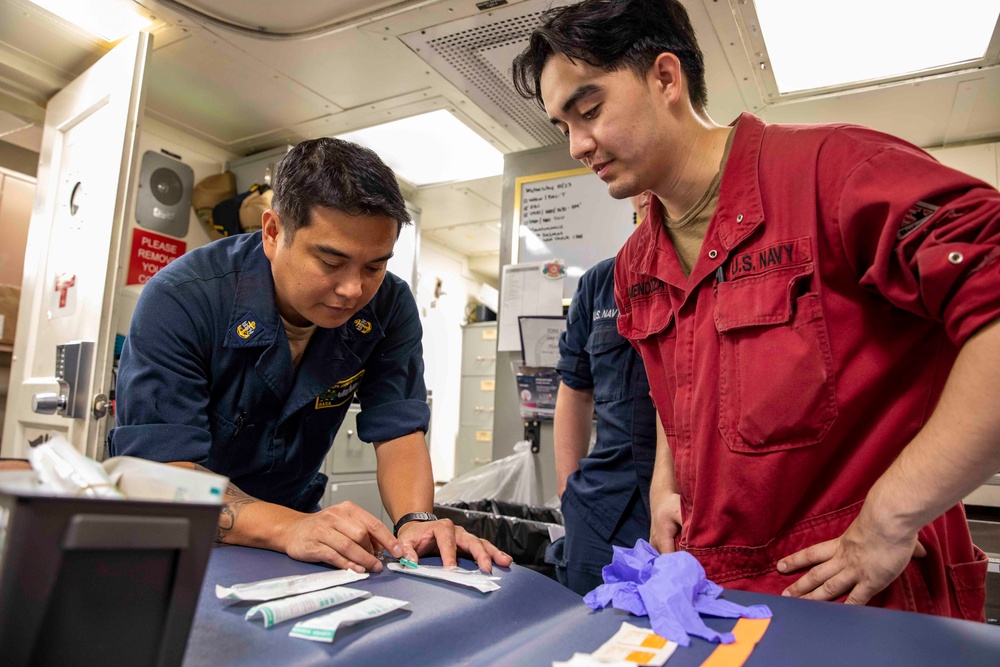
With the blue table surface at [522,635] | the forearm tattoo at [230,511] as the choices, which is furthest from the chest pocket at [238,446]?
the blue table surface at [522,635]

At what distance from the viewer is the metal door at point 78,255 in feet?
6.64

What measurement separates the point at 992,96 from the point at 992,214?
2.42 meters

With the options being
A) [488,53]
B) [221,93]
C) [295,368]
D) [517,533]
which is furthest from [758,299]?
[221,93]

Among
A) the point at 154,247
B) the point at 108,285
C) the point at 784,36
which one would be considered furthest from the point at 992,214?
the point at 154,247

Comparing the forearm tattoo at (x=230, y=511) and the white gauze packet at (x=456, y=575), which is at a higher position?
the forearm tattoo at (x=230, y=511)

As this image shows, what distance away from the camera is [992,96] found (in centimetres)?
254

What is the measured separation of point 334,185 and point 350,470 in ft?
8.01

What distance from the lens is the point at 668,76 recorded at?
1100 mm

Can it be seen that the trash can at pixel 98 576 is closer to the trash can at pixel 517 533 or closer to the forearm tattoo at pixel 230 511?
the forearm tattoo at pixel 230 511

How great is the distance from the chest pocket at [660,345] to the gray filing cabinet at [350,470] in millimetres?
2259

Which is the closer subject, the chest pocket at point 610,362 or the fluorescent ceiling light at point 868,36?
the chest pocket at point 610,362

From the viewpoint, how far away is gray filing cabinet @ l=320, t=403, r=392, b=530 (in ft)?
10.6

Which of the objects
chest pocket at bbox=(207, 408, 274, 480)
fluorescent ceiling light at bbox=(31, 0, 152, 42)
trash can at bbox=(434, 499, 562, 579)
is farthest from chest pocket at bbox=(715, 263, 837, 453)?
fluorescent ceiling light at bbox=(31, 0, 152, 42)

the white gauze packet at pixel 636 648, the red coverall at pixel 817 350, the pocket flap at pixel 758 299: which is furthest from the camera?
the pocket flap at pixel 758 299
